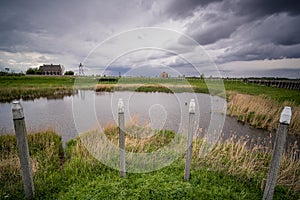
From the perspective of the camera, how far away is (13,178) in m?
4.56

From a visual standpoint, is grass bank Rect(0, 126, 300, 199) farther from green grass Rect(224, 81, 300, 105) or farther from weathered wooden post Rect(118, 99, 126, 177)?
green grass Rect(224, 81, 300, 105)

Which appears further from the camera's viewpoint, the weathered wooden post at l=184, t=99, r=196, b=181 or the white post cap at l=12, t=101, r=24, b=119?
the weathered wooden post at l=184, t=99, r=196, b=181

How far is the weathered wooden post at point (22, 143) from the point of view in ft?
9.93

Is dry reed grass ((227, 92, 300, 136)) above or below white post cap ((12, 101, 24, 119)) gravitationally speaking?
below

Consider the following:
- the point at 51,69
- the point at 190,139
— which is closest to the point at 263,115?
the point at 190,139

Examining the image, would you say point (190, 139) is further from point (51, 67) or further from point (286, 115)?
point (51, 67)

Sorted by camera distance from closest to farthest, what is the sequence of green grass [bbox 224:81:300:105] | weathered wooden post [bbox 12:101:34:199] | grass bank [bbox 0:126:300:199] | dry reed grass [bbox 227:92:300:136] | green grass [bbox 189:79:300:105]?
1. weathered wooden post [bbox 12:101:34:199]
2. grass bank [bbox 0:126:300:199]
3. dry reed grass [bbox 227:92:300:136]
4. green grass [bbox 224:81:300:105]
5. green grass [bbox 189:79:300:105]

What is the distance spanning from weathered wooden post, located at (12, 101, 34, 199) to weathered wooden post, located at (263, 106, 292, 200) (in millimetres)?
4865

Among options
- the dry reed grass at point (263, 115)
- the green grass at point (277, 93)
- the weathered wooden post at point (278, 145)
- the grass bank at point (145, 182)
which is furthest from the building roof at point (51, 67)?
the weathered wooden post at point (278, 145)

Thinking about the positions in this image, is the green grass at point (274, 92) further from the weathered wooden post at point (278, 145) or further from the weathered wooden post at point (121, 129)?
the weathered wooden post at point (121, 129)

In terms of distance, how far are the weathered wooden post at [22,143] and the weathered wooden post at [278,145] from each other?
487cm

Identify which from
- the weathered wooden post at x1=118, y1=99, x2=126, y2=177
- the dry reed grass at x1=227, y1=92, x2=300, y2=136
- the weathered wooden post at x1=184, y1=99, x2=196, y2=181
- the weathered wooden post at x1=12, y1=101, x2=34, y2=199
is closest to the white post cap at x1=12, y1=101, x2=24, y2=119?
the weathered wooden post at x1=12, y1=101, x2=34, y2=199

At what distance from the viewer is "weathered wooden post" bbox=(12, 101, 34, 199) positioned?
119 inches

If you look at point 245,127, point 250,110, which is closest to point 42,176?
point 245,127
